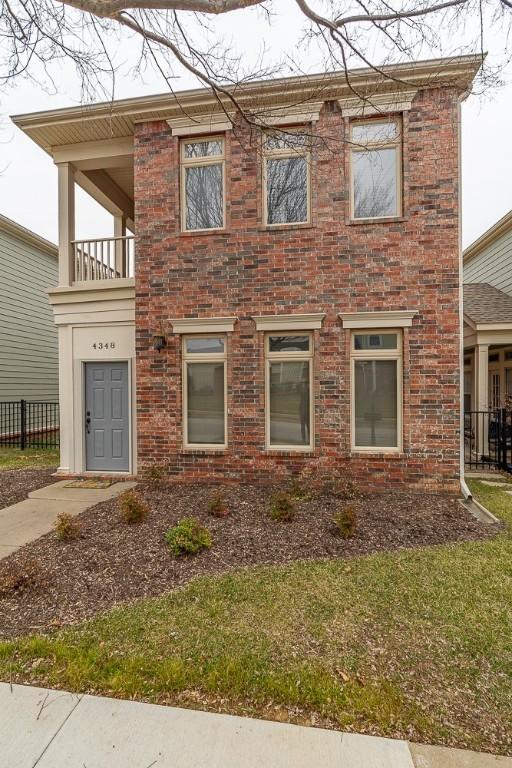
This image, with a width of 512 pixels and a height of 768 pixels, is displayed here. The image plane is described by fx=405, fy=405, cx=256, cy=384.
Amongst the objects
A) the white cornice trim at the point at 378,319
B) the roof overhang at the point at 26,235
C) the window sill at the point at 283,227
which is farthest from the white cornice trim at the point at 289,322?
the roof overhang at the point at 26,235

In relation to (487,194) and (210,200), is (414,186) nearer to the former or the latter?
(210,200)

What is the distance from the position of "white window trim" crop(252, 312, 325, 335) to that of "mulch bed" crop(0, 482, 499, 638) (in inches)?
99.8

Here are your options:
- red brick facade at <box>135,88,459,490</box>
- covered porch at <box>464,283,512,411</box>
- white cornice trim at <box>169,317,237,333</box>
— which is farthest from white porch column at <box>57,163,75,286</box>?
covered porch at <box>464,283,512,411</box>

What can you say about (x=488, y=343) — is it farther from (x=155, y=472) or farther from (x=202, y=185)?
(x=155, y=472)

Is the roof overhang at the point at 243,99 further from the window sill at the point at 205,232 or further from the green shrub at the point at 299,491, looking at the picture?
the green shrub at the point at 299,491

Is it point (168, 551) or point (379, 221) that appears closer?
point (168, 551)

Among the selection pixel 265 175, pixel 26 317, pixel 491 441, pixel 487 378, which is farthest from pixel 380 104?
pixel 26 317

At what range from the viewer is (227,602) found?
3080mm

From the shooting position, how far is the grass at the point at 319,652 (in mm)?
2086

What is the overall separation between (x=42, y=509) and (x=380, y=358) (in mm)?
5315

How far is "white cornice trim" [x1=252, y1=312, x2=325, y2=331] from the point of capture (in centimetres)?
625

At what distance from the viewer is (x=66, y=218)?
7457 millimetres

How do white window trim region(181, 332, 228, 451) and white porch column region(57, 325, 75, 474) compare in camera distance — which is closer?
white window trim region(181, 332, 228, 451)

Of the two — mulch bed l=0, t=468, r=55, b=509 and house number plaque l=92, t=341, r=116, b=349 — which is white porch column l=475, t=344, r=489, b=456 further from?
mulch bed l=0, t=468, r=55, b=509
